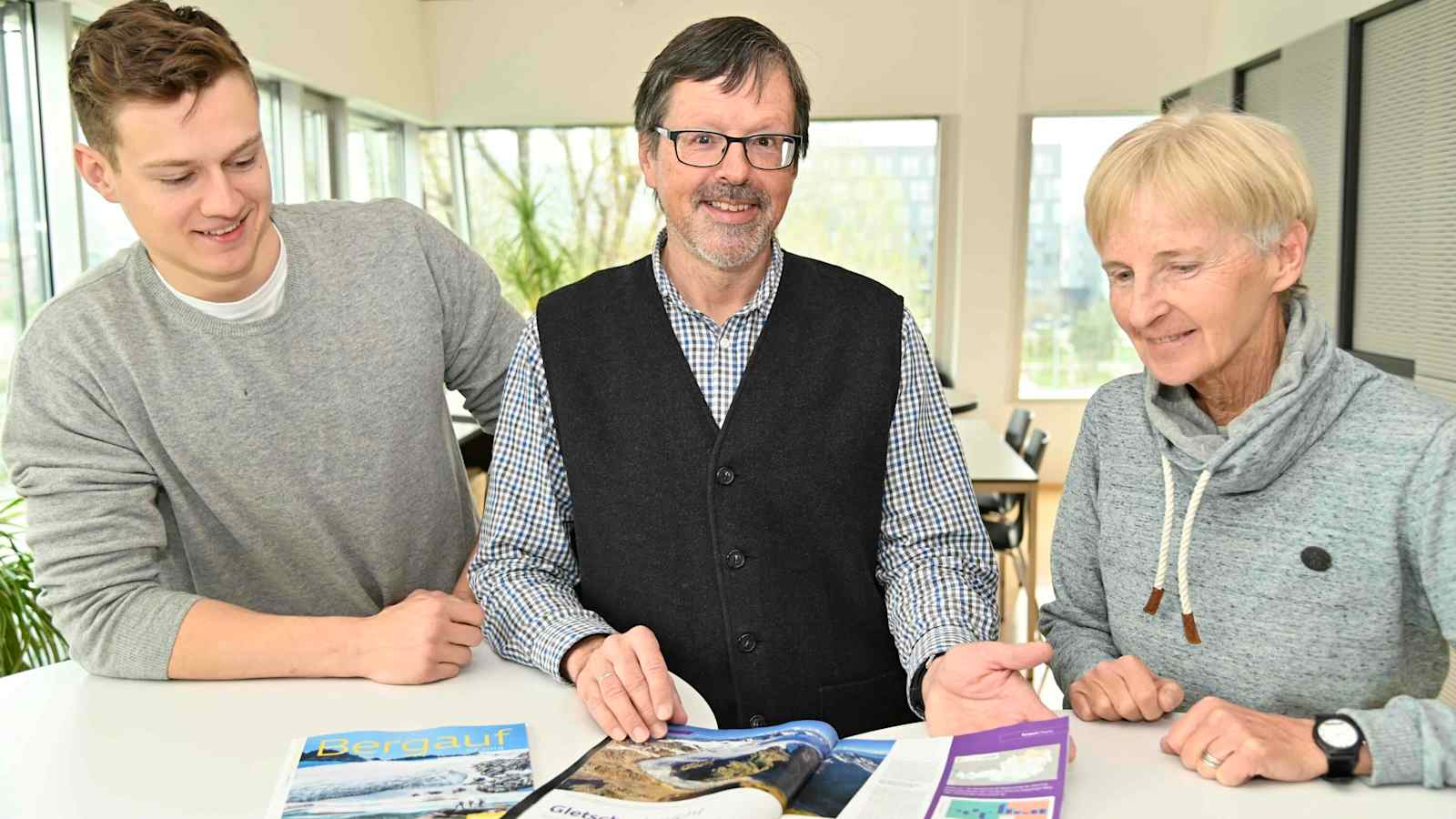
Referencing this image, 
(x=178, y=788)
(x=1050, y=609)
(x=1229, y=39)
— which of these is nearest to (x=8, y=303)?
(x=178, y=788)

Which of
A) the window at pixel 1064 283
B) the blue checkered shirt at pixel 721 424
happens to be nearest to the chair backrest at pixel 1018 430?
the window at pixel 1064 283

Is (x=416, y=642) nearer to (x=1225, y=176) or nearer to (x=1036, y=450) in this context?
(x=1225, y=176)

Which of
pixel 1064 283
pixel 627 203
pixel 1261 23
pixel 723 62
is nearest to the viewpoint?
pixel 723 62

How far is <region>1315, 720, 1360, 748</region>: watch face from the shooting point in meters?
1.22

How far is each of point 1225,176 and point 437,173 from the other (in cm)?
780

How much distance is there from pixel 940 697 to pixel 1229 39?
6.83 m

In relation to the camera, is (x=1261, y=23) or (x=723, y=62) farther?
(x=1261, y=23)

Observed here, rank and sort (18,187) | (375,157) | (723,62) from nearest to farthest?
1. (723,62)
2. (18,187)
3. (375,157)

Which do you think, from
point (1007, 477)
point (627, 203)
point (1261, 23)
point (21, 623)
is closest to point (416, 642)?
point (21, 623)

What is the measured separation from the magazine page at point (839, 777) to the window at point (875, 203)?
724 centimetres

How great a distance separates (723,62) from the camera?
5.36 ft

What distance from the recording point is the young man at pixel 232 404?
1.55 meters

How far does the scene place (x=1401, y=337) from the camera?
15.8ft

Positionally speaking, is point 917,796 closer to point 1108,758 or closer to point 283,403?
point 1108,758
